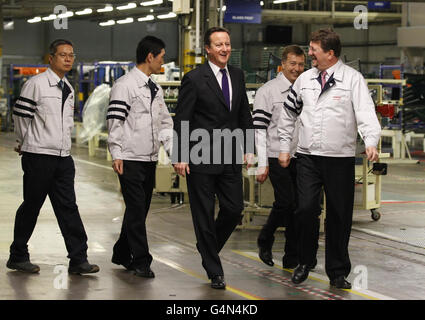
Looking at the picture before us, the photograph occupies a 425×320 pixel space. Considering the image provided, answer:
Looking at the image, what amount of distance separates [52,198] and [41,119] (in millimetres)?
587

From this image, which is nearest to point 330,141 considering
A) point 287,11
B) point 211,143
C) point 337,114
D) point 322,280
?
point 337,114

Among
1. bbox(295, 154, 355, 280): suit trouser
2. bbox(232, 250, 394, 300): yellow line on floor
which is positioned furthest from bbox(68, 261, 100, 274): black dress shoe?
bbox(295, 154, 355, 280): suit trouser

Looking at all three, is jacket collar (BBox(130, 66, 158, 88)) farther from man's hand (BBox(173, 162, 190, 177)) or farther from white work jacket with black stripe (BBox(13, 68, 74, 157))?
man's hand (BBox(173, 162, 190, 177))

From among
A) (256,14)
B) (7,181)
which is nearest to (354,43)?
(256,14)

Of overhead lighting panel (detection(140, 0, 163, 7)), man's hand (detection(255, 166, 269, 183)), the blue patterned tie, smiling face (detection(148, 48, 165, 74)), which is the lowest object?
man's hand (detection(255, 166, 269, 183))

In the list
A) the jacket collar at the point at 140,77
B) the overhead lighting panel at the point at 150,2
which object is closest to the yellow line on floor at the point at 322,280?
the jacket collar at the point at 140,77

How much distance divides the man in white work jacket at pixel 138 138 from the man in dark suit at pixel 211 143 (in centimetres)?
40

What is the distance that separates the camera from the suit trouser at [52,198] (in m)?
6.34

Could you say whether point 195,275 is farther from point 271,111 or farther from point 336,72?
point 336,72

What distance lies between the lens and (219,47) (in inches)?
235

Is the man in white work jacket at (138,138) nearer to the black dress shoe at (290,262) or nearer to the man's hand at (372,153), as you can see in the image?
the black dress shoe at (290,262)

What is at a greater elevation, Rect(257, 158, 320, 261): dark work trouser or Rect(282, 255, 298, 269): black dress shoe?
Rect(257, 158, 320, 261): dark work trouser

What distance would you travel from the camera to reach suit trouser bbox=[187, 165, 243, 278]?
5.98 m
